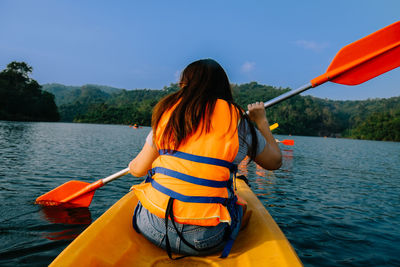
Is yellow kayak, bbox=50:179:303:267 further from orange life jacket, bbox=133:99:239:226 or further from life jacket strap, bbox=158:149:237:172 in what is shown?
life jacket strap, bbox=158:149:237:172

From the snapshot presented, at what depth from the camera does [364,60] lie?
2.93 meters

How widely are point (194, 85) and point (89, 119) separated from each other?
94.9 meters

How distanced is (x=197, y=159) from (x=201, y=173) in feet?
0.26

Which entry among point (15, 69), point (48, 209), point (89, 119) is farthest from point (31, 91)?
point (48, 209)

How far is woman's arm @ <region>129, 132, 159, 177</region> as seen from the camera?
1.72 meters

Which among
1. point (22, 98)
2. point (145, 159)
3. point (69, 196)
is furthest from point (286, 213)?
point (22, 98)

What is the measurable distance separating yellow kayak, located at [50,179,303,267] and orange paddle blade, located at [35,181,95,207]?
229 cm

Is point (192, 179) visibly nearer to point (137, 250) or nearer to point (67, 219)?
point (137, 250)

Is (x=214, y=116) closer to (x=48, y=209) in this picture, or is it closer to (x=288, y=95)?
(x=288, y=95)

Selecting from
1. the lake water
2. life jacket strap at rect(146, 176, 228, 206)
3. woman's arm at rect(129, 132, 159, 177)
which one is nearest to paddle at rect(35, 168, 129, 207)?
the lake water

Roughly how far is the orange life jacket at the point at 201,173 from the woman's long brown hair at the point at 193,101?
0.13 feet

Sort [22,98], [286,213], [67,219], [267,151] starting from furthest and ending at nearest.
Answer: [22,98] → [286,213] → [67,219] → [267,151]

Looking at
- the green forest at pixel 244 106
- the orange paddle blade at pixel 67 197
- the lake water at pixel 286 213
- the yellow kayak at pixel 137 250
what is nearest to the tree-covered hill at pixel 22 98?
the green forest at pixel 244 106

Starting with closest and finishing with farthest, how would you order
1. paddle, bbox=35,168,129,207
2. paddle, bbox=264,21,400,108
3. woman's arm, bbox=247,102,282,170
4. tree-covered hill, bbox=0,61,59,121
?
woman's arm, bbox=247,102,282,170, paddle, bbox=264,21,400,108, paddle, bbox=35,168,129,207, tree-covered hill, bbox=0,61,59,121
